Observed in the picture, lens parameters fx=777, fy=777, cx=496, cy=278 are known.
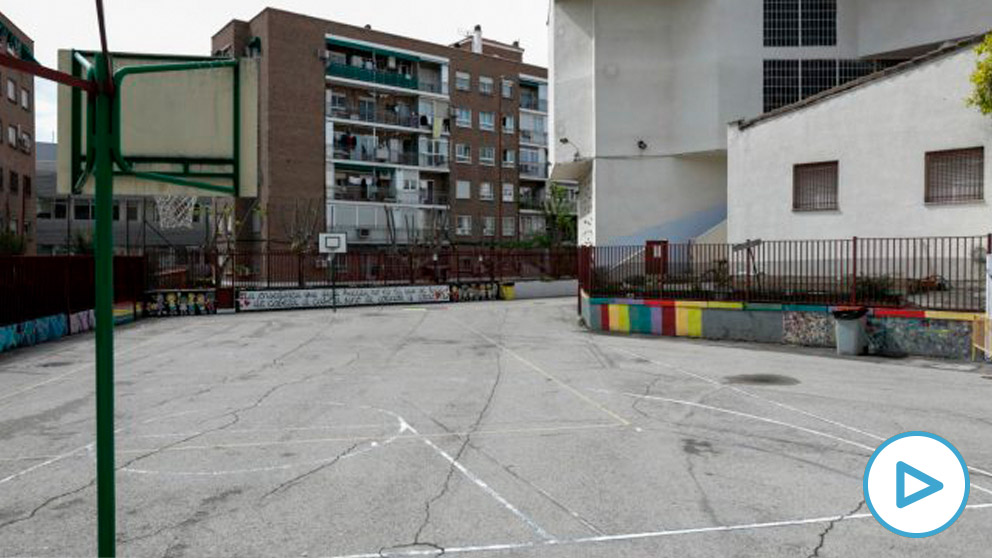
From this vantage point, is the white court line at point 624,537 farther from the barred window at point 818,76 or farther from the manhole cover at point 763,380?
the barred window at point 818,76

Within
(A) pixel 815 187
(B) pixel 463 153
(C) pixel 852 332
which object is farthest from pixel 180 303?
(B) pixel 463 153

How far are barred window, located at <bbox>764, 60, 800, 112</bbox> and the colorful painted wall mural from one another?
1351cm

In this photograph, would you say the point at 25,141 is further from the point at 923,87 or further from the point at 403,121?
the point at 923,87

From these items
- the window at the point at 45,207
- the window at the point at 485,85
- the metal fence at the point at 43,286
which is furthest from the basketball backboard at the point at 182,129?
the window at the point at 45,207

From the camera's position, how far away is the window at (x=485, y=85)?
206ft

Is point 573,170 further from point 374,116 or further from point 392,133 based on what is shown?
point 392,133

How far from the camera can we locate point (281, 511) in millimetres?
6590

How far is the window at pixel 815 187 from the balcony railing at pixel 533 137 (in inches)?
1687

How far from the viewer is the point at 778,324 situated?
19.4 metres

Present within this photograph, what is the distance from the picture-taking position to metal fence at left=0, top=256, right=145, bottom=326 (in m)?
18.8

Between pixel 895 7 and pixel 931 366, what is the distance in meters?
20.6

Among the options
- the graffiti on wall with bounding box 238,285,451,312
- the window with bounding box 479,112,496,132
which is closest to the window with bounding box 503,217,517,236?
the window with bounding box 479,112,496,132

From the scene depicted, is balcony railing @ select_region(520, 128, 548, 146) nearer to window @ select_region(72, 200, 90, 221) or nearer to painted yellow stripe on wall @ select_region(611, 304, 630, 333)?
window @ select_region(72, 200, 90, 221)

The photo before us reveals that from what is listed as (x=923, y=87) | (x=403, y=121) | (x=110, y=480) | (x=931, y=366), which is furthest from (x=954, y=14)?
(x=403, y=121)
